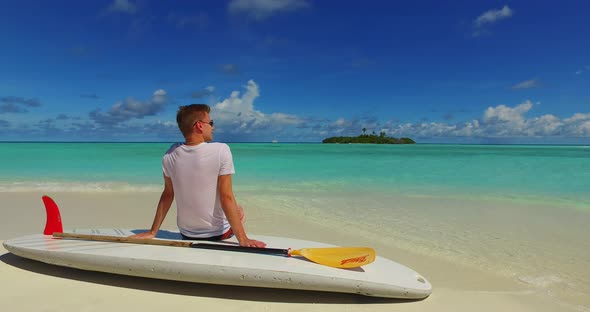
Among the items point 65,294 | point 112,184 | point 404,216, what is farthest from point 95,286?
point 112,184

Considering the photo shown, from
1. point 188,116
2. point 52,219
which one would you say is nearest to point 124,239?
point 52,219

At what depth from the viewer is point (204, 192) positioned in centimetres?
305

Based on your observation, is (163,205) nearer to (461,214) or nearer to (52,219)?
(52,219)

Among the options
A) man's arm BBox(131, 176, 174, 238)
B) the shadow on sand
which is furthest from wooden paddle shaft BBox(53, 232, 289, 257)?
the shadow on sand

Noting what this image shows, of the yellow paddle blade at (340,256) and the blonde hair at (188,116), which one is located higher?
the blonde hair at (188,116)

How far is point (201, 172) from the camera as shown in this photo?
299 cm

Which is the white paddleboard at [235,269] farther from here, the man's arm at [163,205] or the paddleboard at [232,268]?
the man's arm at [163,205]

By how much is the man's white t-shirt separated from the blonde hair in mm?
140

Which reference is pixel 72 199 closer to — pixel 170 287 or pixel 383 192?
pixel 170 287

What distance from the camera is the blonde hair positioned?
9.87 ft

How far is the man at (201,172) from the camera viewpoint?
2963mm

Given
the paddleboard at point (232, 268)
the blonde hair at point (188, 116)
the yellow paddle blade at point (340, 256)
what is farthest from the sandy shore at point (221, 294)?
the blonde hair at point (188, 116)

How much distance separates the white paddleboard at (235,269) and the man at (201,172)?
325mm

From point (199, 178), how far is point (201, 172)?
0.19ft
